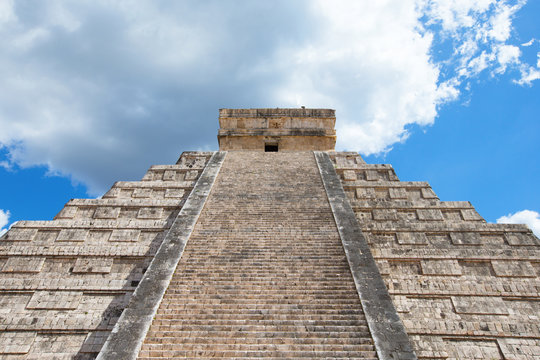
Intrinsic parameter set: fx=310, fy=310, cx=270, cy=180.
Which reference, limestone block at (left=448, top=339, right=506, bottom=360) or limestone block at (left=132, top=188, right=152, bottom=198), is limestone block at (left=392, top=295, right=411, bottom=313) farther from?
limestone block at (left=132, top=188, right=152, bottom=198)

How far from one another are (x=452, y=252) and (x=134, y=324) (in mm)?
6531

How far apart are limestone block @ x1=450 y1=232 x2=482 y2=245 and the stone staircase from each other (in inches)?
113

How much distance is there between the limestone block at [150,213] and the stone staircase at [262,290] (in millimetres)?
1358

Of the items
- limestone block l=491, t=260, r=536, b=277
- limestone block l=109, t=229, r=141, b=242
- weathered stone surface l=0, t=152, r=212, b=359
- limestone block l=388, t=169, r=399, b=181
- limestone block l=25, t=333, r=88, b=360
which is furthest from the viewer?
limestone block l=388, t=169, r=399, b=181

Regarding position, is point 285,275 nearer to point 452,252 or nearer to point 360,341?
point 360,341

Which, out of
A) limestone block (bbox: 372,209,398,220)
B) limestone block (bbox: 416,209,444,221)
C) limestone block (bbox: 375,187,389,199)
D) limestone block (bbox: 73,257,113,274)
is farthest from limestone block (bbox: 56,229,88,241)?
limestone block (bbox: 416,209,444,221)

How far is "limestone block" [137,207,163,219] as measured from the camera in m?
8.25

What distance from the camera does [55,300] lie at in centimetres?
612

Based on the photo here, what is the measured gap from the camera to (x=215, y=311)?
16.3 ft

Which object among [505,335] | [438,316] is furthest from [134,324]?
[505,335]

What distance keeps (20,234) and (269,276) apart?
6.39 metres

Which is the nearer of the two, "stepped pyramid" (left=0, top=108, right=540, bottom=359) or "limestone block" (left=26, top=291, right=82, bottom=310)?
"stepped pyramid" (left=0, top=108, right=540, bottom=359)

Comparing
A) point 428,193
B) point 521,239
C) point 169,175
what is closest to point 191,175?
point 169,175

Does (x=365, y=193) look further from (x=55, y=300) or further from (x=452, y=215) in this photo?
(x=55, y=300)
